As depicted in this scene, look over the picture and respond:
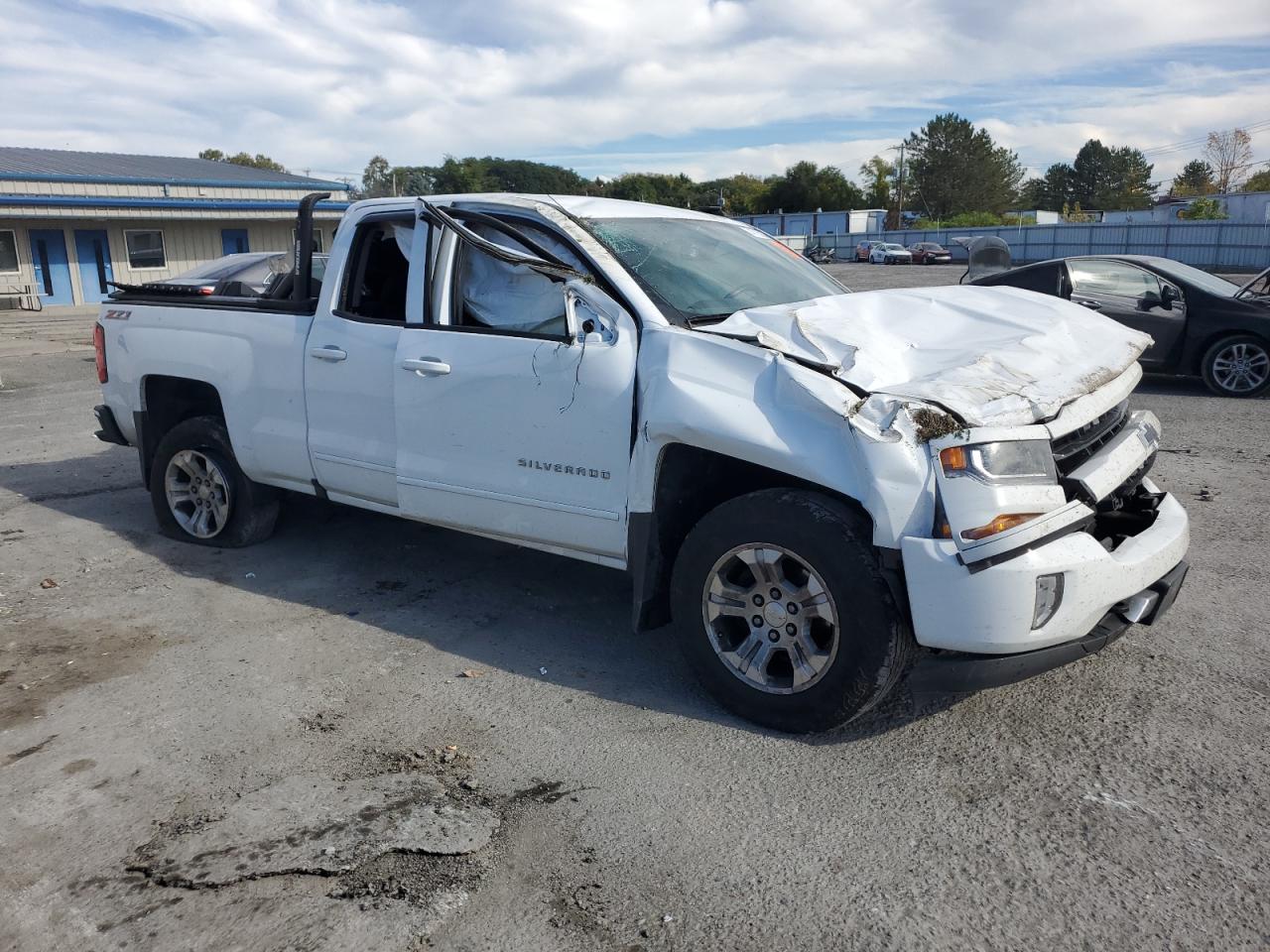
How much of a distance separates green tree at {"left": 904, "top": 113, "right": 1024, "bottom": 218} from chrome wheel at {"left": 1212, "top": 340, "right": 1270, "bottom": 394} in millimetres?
93557

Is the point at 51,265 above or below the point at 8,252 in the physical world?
below

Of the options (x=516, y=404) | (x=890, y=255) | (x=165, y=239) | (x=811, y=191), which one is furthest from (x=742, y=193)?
(x=516, y=404)

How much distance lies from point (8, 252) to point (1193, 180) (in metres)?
104

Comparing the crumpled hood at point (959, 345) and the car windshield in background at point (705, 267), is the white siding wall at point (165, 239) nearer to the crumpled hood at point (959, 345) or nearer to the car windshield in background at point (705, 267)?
the car windshield in background at point (705, 267)

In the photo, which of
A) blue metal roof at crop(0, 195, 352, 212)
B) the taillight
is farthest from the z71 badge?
blue metal roof at crop(0, 195, 352, 212)

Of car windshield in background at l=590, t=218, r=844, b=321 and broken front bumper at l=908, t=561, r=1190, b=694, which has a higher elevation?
car windshield in background at l=590, t=218, r=844, b=321

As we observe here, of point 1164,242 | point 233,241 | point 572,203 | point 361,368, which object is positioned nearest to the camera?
point 572,203

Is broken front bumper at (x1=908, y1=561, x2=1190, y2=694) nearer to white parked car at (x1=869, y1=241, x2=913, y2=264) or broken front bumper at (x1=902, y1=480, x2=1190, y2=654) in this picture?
broken front bumper at (x1=902, y1=480, x2=1190, y2=654)

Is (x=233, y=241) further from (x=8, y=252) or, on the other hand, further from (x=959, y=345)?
(x=959, y=345)

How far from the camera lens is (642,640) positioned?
466 centimetres

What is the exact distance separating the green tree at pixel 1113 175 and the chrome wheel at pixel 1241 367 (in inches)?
4026

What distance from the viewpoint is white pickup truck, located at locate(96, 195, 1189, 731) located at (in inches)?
129

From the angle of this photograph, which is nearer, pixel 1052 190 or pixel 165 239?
pixel 165 239

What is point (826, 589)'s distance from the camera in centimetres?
346
